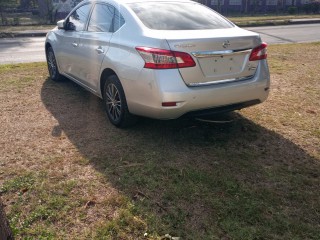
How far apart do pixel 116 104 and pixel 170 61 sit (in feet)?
3.93

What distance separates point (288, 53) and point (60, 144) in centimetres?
786

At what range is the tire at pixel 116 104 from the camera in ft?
14.5

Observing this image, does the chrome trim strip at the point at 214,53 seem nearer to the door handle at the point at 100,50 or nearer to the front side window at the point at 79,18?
the door handle at the point at 100,50

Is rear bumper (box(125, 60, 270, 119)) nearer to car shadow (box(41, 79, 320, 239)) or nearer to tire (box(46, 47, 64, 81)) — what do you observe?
car shadow (box(41, 79, 320, 239))

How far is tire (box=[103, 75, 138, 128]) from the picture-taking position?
4406 mm

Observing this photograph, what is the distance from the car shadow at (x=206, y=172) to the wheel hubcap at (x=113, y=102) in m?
0.18

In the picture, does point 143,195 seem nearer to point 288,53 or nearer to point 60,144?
point 60,144

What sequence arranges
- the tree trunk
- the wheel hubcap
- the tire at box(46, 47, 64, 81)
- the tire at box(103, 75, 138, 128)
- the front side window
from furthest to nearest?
the tire at box(46, 47, 64, 81)
the front side window
the wheel hubcap
the tire at box(103, 75, 138, 128)
the tree trunk

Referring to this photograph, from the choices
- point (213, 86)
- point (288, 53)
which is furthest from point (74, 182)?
point (288, 53)

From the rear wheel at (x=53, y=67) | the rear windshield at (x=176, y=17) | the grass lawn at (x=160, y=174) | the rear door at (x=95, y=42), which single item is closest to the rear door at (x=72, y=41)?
the rear door at (x=95, y=42)

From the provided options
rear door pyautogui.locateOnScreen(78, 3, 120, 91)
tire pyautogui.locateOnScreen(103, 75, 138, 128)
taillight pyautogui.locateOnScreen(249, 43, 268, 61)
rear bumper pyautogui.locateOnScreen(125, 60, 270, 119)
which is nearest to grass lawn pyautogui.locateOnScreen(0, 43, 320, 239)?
tire pyautogui.locateOnScreen(103, 75, 138, 128)

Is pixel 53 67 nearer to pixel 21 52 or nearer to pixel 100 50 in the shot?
pixel 100 50

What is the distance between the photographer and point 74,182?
342cm

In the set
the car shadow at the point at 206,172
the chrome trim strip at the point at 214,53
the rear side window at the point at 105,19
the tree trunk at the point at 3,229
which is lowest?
the car shadow at the point at 206,172
